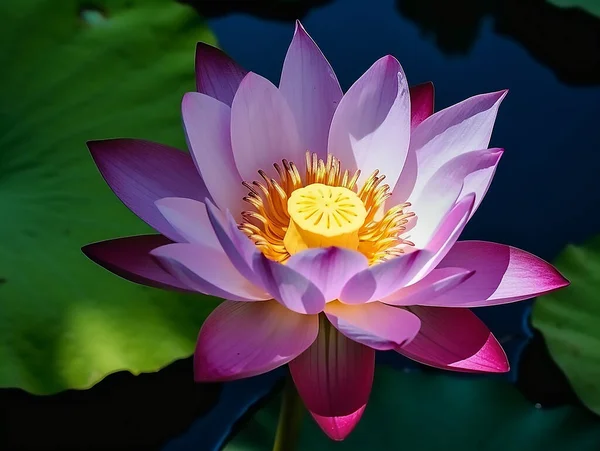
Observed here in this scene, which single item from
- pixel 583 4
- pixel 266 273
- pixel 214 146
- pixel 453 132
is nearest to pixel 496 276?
pixel 453 132

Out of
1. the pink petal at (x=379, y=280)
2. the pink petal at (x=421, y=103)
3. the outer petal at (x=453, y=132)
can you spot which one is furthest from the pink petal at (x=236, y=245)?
the pink petal at (x=421, y=103)

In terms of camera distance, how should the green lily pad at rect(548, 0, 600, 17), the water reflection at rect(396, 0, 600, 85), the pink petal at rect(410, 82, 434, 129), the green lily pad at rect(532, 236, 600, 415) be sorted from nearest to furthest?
the pink petal at rect(410, 82, 434, 129)
the green lily pad at rect(532, 236, 600, 415)
the green lily pad at rect(548, 0, 600, 17)
the water reflection at rect(396, 0, 600, 85)

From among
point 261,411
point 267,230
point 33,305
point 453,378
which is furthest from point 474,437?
point 33,305

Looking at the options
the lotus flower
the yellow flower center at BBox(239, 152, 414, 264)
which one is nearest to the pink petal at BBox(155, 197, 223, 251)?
the lotus flower

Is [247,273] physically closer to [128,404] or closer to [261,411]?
[261,411]

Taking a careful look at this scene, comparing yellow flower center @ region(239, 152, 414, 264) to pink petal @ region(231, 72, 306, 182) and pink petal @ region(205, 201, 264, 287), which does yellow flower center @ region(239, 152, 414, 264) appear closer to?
pink petal @ region(231, 72, 306, 182)

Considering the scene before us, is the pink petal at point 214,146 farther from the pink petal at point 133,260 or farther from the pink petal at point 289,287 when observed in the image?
the pink petal at point 289,287
